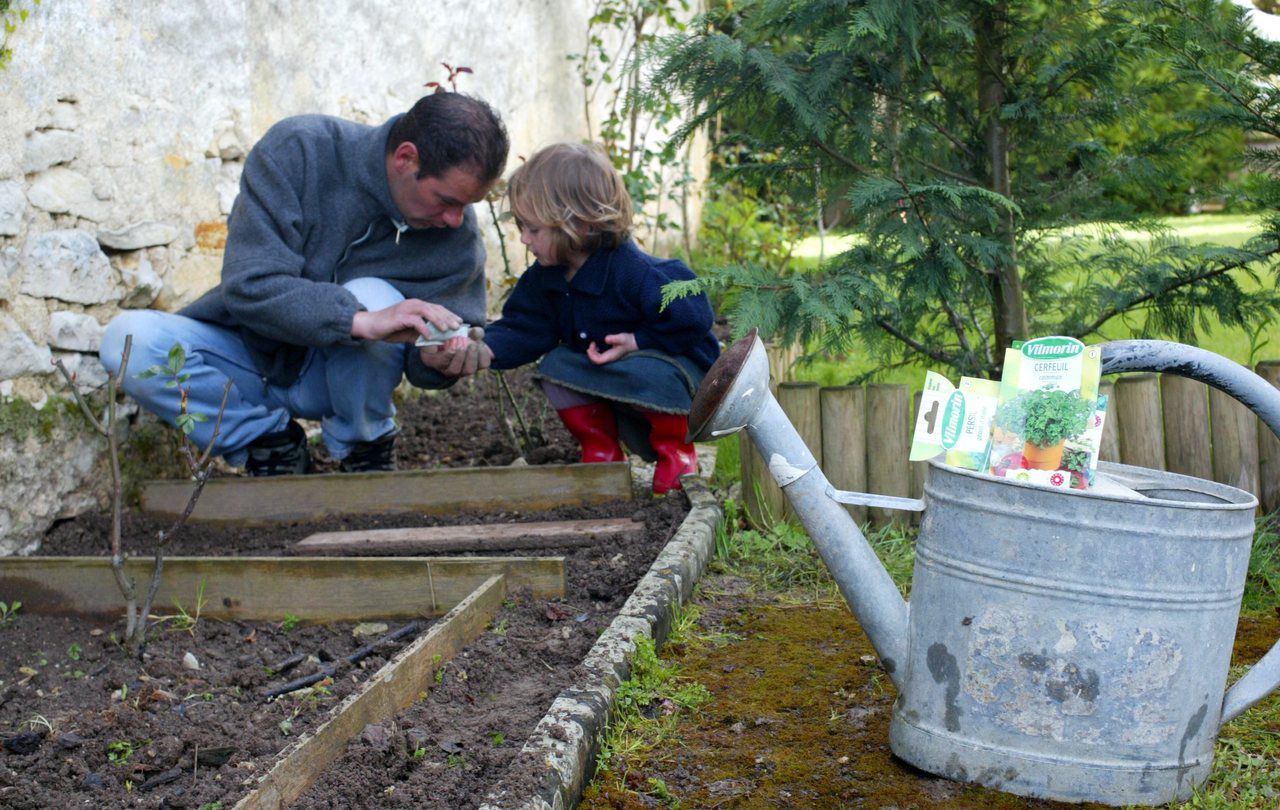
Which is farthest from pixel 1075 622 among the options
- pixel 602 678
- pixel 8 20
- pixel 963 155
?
pixel 8 20

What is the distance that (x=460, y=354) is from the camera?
3.62 metres

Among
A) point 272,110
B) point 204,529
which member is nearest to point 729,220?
point 272,110

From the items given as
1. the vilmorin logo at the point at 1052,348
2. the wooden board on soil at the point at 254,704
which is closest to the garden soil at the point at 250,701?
the wooden board on soil at the point at 254,704

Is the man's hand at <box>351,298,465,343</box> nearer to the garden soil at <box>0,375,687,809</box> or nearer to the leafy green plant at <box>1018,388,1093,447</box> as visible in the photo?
the garden soil at <box>0,375,687,809</box>

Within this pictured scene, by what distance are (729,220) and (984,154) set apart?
4.01m

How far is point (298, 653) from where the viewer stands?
258cm

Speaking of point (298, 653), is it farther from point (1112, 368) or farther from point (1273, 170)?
point (1273, 170)

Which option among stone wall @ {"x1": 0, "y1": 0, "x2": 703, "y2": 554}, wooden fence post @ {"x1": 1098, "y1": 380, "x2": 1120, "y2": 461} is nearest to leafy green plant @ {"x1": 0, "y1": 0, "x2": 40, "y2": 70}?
stone wall @ {"x1": 0, "y1": 0, "x2": 703, "y2": 554}

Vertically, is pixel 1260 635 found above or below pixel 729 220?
below

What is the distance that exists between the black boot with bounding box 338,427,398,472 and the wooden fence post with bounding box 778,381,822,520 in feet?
4.76

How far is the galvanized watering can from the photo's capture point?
179 centimetres

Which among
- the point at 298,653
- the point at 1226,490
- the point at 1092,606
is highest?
the point at 1226,490

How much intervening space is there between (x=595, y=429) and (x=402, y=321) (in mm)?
733

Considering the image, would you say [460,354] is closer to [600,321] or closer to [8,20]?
[600,321]
